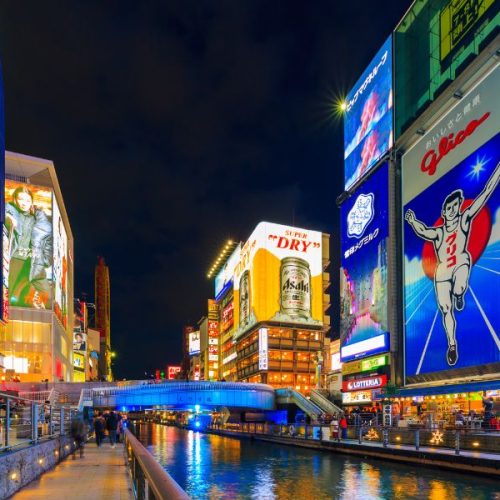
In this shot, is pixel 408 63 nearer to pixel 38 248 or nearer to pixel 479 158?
pixel 479 158

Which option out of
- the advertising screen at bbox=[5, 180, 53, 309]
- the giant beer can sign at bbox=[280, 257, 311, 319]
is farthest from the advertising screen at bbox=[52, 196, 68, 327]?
the giant beer can sign at bbox=[280, 257, 311, 319]

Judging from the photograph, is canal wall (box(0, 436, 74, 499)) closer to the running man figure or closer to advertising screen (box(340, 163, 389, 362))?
the running man figure

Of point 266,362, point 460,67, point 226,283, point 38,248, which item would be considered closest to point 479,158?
point 460,67

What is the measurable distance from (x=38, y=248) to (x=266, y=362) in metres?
51.6

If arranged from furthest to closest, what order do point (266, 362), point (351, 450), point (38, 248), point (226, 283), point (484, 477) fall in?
point (226, 283) → point (266, 362) → point (38, 248) → point (351, 450) → point (484, 477)

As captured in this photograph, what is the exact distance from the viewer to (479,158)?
2069 inches

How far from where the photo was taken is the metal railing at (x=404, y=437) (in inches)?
1105

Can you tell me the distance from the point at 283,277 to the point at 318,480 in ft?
343

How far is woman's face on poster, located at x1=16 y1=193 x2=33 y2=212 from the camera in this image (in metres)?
90.4

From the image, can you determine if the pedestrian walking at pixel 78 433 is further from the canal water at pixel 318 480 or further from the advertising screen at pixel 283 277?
the advertising screen at pixel 283 277

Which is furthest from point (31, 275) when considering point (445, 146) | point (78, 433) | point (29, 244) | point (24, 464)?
point (24, 464)

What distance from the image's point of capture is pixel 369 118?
260 feet

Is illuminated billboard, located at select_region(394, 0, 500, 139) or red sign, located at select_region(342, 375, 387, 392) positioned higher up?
illuminated billboard, located at select_region(394, 0, 500, 139)

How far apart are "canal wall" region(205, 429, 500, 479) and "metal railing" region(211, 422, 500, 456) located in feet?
1.67
